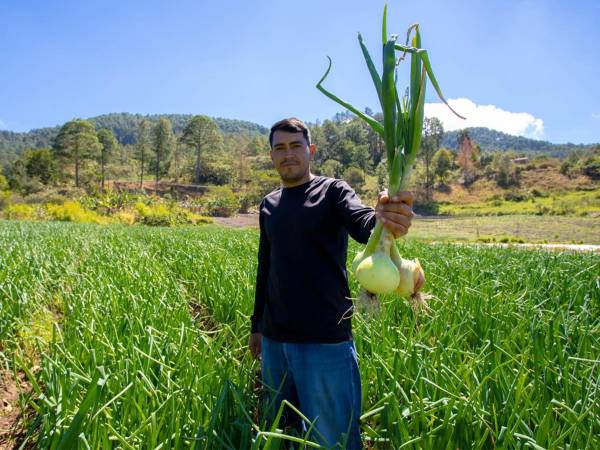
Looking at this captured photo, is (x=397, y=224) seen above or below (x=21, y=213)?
above

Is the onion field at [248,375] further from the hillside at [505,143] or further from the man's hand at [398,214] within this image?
the hillside at [505,143]

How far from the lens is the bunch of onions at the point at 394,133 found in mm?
836

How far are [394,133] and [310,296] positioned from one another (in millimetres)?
785

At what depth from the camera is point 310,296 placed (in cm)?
148

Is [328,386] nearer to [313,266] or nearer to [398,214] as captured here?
[313,266]

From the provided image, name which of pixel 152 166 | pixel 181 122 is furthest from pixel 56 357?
pixel 181 122

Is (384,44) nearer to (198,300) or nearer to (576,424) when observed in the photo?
(576,424)

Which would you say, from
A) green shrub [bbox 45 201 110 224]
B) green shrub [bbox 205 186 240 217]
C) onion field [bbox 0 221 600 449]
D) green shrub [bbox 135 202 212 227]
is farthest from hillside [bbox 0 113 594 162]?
onion field [bbox 0 221 600 449]

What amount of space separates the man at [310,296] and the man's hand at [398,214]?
0.39m

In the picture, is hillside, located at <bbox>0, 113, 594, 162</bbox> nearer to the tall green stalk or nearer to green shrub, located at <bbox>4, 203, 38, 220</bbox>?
green shrub, located at <bbox>4, 203, 38, 220</bbox>

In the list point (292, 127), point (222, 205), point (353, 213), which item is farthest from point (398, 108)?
point (222, 205)

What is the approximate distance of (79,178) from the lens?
150ft

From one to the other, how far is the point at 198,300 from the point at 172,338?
1561 mm

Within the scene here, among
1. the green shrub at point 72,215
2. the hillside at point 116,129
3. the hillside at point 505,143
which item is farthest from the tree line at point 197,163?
the hillside at point 505,143
